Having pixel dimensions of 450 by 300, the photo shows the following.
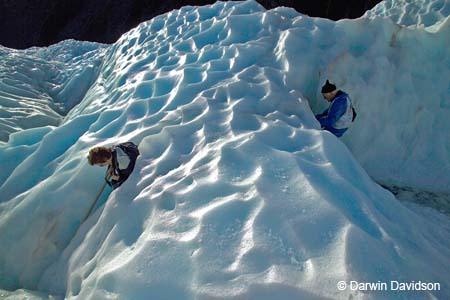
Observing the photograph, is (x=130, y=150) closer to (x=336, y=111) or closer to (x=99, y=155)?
(x=99, y=155)

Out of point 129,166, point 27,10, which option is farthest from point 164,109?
point 27,10

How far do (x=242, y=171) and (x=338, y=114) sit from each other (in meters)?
1.50

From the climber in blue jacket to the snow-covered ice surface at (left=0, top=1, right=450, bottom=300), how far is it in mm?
248

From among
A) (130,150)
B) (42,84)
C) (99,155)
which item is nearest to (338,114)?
(130,150)

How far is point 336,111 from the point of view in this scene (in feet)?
12.2

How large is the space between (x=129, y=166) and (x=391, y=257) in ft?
5.70

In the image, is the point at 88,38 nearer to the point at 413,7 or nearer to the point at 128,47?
the point at 128,47

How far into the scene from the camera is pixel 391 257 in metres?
2.01

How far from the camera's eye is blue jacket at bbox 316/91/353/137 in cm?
372

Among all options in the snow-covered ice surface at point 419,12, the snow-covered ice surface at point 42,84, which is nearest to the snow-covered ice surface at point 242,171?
the snow-covered ice surface at point 42,84

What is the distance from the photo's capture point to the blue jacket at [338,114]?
12.2ft

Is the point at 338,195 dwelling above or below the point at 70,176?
above

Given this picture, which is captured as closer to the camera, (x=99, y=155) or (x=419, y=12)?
(x=99, y=155)

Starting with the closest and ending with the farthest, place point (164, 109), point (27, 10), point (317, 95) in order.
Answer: point (164, 109), point (317, 95), point (27, 10)
